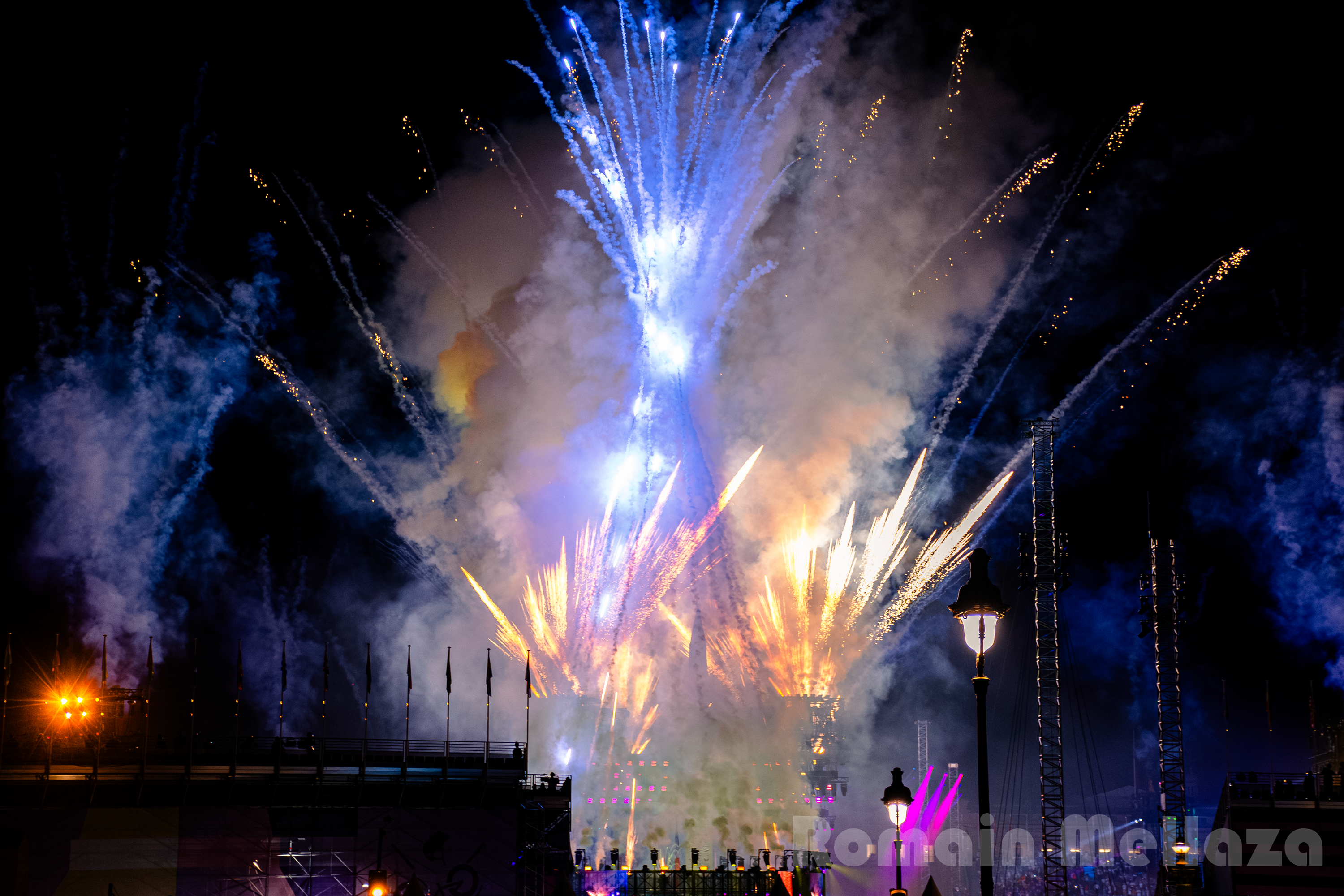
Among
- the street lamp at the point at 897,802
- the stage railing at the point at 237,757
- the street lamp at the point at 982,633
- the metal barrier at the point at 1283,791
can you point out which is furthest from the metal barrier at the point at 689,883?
the street lamp at the point at 982,633

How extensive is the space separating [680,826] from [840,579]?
2663 cm

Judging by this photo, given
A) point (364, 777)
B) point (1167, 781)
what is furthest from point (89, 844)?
point (1167, 781)

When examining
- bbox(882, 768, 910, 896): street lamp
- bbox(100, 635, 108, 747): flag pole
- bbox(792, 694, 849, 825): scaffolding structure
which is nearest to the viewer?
bbox(882, 768, 910, 896): street lamp

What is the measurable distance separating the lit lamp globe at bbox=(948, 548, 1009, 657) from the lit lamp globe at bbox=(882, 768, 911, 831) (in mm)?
3409

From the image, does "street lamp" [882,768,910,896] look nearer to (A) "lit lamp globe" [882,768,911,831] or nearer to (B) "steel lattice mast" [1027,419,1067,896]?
(A) "lit lamp globe" [882,768,911,831]

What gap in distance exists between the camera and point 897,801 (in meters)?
14.9

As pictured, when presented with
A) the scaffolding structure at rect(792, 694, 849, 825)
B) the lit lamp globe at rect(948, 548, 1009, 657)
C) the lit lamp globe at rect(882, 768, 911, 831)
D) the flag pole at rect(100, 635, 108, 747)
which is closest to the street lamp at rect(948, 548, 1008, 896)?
the lit lamp globe at rect(948, 548, 1009, 657)

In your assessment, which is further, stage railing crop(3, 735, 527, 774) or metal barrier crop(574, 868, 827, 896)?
metal barrier crop(574, 868, 827, 896)

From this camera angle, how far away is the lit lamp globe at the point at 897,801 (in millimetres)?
14906

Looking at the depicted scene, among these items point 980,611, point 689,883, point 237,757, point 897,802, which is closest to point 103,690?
point 237,757

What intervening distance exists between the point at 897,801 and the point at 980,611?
4058 millimetres

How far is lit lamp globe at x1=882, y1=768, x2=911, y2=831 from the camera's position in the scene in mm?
14906

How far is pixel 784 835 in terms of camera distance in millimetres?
74375

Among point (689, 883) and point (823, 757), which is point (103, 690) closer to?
point (689, 883)
